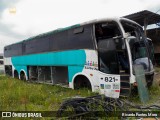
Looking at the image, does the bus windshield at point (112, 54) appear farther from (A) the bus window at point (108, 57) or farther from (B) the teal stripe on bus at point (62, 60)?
(B) the teal stripe on bus at point (62, 60)

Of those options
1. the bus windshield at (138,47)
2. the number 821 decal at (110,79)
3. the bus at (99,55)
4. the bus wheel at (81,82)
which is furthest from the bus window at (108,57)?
the bus wheel at (81,82)

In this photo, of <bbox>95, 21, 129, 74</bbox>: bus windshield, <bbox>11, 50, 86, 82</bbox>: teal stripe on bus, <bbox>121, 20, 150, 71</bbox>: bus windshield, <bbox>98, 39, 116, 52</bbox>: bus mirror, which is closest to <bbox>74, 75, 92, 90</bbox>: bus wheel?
<bbox>11, 50, 86, 82</bbox>: teal stripe on bus

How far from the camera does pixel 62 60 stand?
958 centimetres

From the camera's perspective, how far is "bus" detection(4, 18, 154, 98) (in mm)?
7188

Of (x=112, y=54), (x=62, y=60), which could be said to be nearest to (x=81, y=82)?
(x=62, y=60)

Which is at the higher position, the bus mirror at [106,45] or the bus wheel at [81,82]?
the bus mirror at [106,45]

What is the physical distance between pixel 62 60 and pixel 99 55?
2.44 metres

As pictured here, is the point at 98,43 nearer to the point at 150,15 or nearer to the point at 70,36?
the point at 70,36

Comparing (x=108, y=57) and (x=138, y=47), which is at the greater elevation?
(x=138, y=47)

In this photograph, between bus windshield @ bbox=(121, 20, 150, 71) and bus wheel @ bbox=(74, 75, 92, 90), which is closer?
bus windshield @ bbox=(121, 20, 150, 71)

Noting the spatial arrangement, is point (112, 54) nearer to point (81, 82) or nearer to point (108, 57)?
point (108, 57)

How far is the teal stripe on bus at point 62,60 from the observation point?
27.8ft

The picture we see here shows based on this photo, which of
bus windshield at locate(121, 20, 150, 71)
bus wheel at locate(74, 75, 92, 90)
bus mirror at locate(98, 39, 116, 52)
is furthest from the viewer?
bus wheel at locate(74, 75, 92, 90)

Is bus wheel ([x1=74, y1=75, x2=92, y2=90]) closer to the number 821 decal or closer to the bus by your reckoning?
the bus
